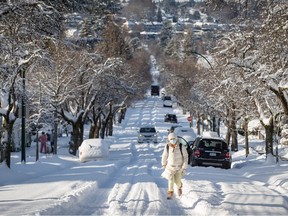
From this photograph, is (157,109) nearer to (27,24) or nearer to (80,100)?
(80,100)

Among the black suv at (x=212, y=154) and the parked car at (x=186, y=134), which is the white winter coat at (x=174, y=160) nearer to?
the black suv at (x=212, y=154)

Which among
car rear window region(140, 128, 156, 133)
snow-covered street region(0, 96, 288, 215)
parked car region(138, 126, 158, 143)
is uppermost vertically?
car rear window region(140, 128, 156, 133)

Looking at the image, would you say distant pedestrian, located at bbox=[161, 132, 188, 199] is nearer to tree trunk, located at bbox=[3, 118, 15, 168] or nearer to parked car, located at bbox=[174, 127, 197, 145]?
tree trunk, located at bbox=[3, 118, 15, 168]

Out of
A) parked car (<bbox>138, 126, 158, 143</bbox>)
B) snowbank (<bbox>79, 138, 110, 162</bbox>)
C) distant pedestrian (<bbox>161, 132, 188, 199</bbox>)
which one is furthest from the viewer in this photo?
parked car (<bbox>138, 126, 158, 143</bbox>)

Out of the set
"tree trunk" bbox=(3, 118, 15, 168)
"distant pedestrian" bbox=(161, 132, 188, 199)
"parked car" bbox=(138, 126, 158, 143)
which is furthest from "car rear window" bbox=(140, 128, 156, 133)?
"distant pedestrian" bbox=(161, 132, 188, 199)

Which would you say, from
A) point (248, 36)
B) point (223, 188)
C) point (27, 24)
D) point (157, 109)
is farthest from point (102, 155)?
point (157, 109)

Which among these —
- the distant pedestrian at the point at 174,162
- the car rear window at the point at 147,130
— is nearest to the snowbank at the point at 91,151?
the distant pedestrian at the point at 174,162

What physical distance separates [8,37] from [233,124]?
3254cm

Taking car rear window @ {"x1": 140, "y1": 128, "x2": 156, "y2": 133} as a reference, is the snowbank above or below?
below

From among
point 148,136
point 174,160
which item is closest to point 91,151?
point 174,160

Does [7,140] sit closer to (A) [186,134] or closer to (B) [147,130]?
(A) [186,134]

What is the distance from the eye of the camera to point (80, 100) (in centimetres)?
4138

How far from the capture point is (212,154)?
26281mm

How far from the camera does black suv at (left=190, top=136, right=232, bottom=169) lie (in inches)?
1034
